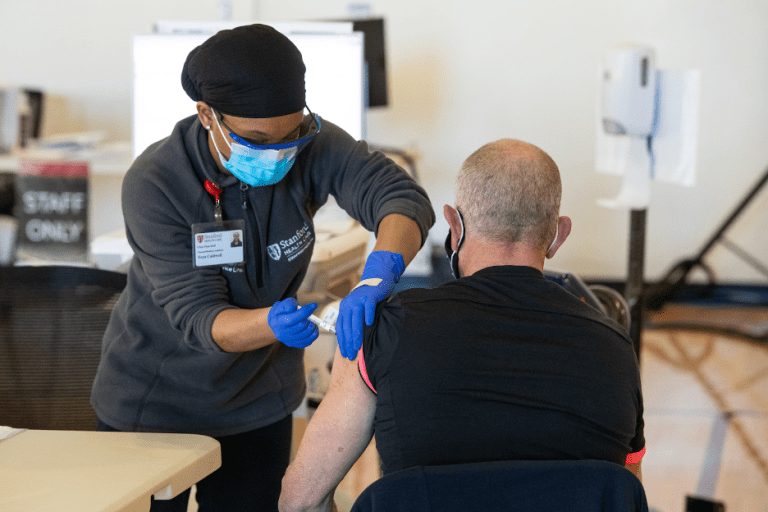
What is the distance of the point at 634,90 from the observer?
7.68 ft

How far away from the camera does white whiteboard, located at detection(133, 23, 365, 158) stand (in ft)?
6.79

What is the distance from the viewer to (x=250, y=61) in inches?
41.1

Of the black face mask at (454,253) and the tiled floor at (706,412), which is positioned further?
the tiled floor at (706,412)

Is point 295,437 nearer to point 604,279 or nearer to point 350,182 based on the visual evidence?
point 350,182

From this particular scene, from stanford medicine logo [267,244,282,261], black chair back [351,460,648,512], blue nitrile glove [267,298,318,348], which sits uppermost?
stanford medicine logo [267,244,282,261]

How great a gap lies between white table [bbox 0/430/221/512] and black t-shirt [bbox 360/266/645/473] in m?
0.30

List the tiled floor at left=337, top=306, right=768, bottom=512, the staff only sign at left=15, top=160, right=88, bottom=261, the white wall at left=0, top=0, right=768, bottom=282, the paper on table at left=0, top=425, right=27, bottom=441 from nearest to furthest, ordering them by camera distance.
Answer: the paper on table at left=0, top=425, right=27, bottom=441 → the tiled floor at left=337, top=306, right=768, bottom=512 → the staff only sign at left=15, top=160, right=88, bottom=261 → the white wall at left=0, top=0, right=768, bottom=282

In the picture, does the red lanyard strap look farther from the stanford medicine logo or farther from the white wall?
the white wall

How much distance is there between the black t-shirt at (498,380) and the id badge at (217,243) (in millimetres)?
332

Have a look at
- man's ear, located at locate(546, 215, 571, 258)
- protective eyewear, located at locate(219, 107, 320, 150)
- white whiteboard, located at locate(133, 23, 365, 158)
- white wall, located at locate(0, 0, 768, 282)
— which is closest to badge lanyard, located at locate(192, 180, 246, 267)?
protective eyewear, located at locate(219, 107, 320, 150)

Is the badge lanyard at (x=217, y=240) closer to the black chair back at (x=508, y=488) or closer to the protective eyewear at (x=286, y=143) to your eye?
the protective eyewear at (x=286, y=143)

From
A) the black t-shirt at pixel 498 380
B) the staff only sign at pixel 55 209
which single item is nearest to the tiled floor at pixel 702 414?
the black t-shirt at pixel 498 380

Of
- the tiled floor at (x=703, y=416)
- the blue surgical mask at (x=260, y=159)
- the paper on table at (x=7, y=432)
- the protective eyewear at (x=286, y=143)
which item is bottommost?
the tiled floor at (x=703, y=416)

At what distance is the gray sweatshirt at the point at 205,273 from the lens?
1160 mm
